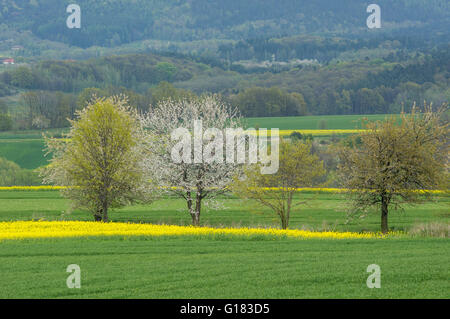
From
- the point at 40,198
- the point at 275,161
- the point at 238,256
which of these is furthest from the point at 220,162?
the point at 40,198

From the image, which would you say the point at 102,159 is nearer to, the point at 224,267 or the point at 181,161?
the point at 181,161

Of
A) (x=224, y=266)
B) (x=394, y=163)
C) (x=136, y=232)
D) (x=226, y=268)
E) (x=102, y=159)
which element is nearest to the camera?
(x=226, y=268)

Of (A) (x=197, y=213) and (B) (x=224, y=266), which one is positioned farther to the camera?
(A) (x=197, y=213)

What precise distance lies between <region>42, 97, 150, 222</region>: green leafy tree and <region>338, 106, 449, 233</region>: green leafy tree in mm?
13324

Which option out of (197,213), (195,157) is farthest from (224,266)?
(197,213)

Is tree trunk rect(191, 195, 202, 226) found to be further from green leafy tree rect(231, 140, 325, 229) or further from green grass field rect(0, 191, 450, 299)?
green grass field rect(0, 191, 450, 299)

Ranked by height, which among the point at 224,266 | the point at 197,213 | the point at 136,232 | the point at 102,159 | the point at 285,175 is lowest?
the point at 197,213

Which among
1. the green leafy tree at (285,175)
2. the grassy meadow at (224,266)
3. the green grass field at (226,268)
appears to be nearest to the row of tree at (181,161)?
the green leafy tree at (285,175)

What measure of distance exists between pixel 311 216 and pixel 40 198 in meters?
25.6

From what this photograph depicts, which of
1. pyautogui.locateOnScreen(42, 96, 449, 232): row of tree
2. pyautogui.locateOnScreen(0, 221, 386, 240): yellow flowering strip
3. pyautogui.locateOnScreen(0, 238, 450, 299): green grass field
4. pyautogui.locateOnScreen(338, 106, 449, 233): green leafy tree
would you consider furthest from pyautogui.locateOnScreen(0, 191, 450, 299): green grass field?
pyautogui.locateOnScreen(42, 96, 449, 232): row of tree

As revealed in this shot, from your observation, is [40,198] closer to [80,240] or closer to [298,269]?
[80,240]

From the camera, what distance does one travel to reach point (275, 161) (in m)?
38.7

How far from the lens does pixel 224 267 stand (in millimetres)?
19750

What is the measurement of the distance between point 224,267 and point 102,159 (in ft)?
67.5
